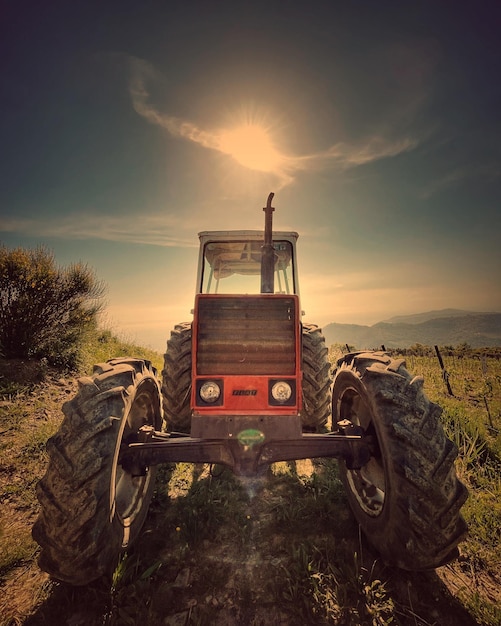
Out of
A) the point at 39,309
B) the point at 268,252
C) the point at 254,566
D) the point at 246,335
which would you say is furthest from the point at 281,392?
the point at 39,309

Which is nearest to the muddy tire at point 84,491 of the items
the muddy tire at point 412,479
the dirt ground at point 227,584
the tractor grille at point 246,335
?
the dirt ground at point 227,584

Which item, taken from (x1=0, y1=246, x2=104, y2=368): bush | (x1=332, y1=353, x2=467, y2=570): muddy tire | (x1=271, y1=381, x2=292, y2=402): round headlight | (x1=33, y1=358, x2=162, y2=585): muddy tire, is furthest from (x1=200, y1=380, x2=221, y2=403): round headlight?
(x1=0, y1=246, x2=104, y2=368): bush

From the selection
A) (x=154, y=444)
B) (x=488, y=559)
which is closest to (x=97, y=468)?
(x=154, y=444)

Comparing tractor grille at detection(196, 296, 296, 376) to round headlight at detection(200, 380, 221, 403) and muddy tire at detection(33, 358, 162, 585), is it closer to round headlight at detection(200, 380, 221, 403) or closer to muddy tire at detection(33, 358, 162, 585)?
round headlight at detection(200, 380, 221, 403)

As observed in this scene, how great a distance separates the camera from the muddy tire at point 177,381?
3.63m

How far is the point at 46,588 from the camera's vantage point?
2.22 metres

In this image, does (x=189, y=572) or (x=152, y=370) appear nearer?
(x=189, y=572)

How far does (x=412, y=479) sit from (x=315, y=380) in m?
1.73

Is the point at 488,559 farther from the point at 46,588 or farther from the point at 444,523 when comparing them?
the point at 46,588

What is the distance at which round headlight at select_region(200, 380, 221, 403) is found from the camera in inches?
108

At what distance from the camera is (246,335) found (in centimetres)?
283

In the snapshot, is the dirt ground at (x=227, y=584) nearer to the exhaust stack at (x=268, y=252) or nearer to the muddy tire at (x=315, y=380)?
the muddy tire at (x=315, y=380)

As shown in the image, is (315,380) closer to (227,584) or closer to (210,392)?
(210,392)

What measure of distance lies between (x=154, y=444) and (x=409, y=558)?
1960mm
